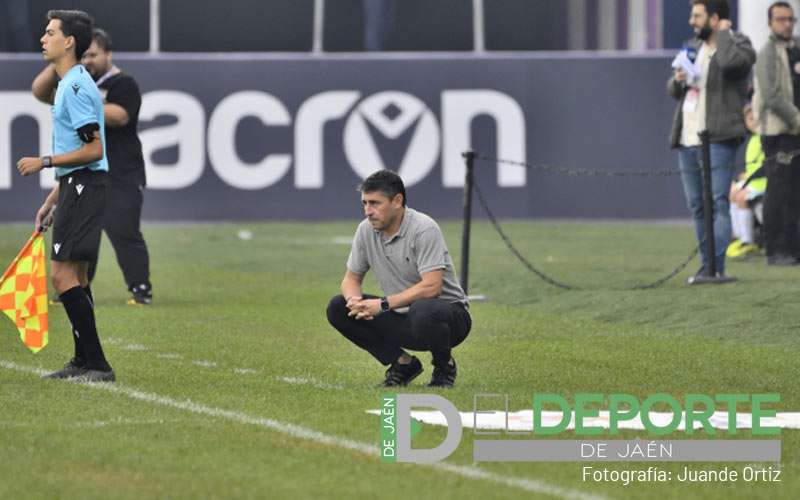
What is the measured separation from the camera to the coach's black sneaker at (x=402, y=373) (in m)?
10.2

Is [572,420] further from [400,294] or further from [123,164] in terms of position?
[123,164]

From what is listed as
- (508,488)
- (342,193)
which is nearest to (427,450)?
(508,488)

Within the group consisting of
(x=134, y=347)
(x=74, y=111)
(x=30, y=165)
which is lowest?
(x=134, y=347)

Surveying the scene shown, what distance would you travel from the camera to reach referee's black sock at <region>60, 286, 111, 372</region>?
1039 cm

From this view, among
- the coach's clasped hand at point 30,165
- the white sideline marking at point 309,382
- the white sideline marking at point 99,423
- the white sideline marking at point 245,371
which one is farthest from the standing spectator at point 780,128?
the white sideline marking at point 99,423

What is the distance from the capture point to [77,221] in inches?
405

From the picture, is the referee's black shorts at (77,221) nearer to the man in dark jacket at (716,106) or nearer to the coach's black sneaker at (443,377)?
the coach's black sneaker at (443,377)

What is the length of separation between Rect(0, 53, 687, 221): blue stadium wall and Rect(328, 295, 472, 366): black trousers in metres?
16.6

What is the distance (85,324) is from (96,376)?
273mm

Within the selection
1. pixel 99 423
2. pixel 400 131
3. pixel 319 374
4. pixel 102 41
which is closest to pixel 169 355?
pixel 319 374

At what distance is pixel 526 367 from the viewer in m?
11.2

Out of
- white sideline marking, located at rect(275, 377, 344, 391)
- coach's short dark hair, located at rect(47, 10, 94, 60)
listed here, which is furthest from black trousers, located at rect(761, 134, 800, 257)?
coach's short dark hair, located at rect(47, 10, 94, 60)

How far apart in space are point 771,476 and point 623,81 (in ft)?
65.4

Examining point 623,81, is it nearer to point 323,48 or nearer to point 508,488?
point 323,48
